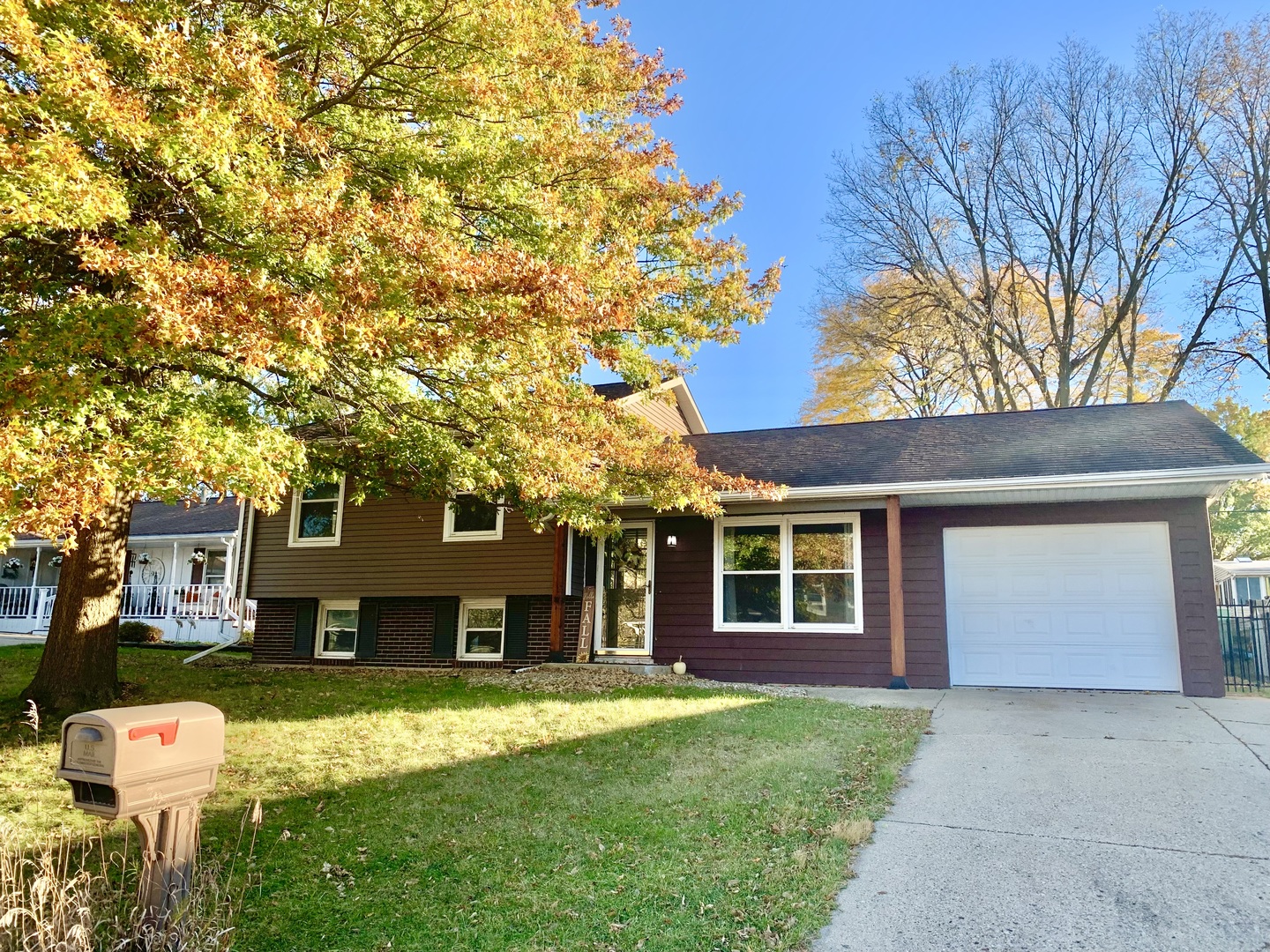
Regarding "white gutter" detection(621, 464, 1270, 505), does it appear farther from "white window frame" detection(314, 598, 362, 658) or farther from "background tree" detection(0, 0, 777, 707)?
"white window frame" detection(314, 598, 362, 658)

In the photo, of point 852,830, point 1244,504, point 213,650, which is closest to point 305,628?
point 213,650

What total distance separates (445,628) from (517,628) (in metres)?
1.44

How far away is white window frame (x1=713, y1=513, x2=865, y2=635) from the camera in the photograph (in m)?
11.2

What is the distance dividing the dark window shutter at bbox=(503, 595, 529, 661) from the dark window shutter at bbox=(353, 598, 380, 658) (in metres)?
2.51

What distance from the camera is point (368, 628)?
45.6 ft

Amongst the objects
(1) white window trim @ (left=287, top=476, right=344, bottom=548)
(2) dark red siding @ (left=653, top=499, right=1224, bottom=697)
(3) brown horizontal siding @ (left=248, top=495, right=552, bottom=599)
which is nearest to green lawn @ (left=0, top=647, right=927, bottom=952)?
(2) dark red siding @ (left=653, top=499, right=1224, bottom=697)

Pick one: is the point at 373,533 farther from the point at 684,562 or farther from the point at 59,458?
the point at 59,458

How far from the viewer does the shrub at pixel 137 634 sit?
17141 millimetres

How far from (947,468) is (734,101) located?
12.2m

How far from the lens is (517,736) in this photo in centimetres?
687

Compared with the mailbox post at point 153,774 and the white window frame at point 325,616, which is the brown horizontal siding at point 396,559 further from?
the mailbox post at point 153,774

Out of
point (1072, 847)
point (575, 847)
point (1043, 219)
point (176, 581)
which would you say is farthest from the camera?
point (1043, 219)

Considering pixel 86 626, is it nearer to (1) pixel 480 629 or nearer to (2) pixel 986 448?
(1) pixel 480 629

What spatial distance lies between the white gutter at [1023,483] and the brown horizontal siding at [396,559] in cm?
241
